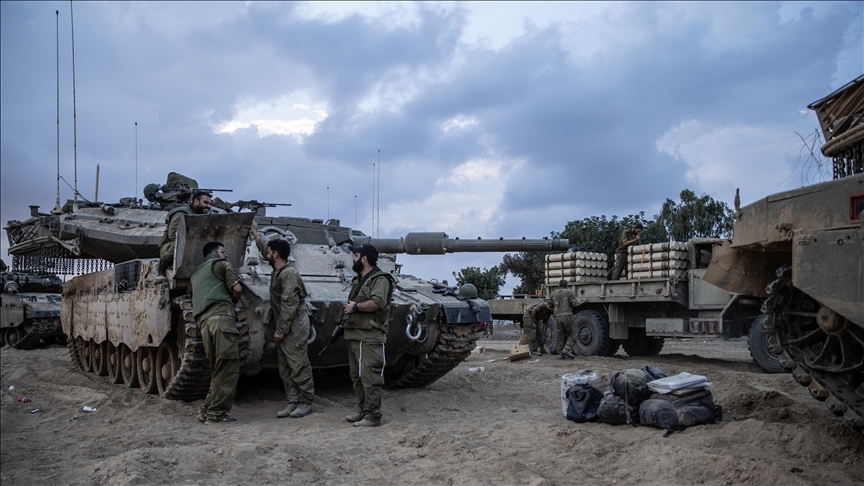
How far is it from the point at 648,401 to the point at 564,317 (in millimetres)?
7619

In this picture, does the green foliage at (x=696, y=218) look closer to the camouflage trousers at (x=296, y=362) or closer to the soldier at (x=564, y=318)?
the soldier at (x=564, y=318)

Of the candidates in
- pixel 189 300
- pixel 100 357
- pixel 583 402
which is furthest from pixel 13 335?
pixel 583 402

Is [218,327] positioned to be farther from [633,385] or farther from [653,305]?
[653,305]

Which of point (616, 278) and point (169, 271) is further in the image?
point (616, 278)

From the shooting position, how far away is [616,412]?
6.15m

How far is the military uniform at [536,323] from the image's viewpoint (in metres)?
14.6

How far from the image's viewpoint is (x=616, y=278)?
14461 millimetres

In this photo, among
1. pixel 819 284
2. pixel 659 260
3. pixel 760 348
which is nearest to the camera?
pixel 819 284

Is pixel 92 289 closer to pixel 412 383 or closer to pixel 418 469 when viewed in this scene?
pixel 412 383

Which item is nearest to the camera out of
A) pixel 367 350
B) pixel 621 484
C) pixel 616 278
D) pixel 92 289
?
pixel 621 484

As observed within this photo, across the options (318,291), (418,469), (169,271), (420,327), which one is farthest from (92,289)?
(418,469)

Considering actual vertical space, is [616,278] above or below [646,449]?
above

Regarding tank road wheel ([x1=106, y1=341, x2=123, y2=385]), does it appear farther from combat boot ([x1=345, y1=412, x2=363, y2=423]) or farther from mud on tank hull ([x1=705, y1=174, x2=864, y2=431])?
mud on tank hull ([x1=705, y1=174, x2=864, y2=431])

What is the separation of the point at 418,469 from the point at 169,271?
398 cm
